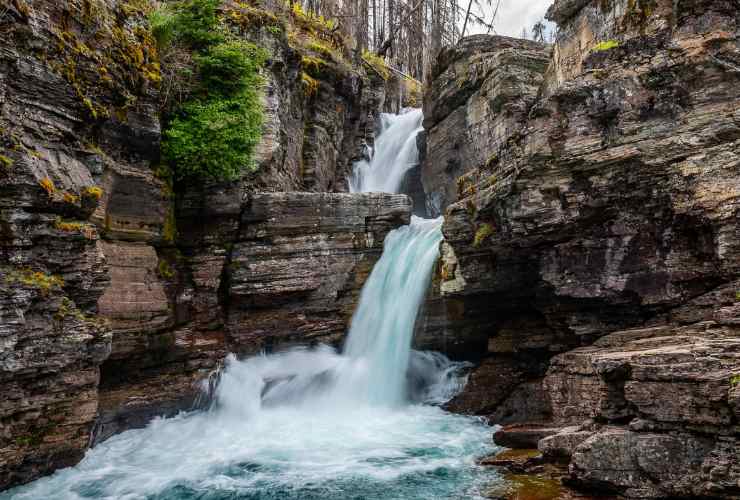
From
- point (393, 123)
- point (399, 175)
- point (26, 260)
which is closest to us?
point (26, 260)

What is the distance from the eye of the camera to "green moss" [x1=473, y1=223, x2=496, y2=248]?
11773 millimetres

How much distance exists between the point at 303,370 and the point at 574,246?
7.81 meters

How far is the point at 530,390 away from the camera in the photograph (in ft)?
39.1

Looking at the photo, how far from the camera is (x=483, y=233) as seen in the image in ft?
→ 38.9

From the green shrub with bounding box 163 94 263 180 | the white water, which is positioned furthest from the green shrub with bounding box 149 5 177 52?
the white water

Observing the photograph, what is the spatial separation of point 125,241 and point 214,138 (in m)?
3.40

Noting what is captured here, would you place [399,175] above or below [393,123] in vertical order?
below

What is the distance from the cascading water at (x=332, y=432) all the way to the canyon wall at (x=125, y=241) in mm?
633

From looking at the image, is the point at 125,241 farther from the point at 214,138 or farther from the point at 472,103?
the point at 472,103

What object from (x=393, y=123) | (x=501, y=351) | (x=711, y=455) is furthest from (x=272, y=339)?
(x=393, y=123)

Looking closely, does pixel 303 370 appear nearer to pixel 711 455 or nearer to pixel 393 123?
pixel 711 455

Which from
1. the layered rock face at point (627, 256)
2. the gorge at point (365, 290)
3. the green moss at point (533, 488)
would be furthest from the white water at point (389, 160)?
the green moss at point (533, 488)

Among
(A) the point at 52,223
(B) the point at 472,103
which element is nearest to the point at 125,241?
(A) the point at 52,223

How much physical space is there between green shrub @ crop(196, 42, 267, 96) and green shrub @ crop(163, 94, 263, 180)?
0.40 m
